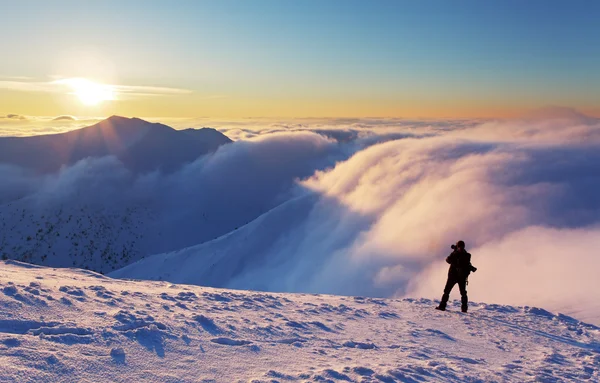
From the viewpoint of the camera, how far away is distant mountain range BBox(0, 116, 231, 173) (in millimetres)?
129625

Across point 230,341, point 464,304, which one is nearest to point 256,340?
point 230,341

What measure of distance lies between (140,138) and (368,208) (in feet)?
392

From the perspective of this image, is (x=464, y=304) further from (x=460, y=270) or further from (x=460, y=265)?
(x=460, y=265)

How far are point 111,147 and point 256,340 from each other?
141m

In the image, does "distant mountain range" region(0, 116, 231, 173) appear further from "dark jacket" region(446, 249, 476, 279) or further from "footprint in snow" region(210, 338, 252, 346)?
"footprint in snow" region(210, 338, 252, 346)

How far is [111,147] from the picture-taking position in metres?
134

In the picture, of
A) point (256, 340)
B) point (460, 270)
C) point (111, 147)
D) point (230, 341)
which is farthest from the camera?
point (111, 147)

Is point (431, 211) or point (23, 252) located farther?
point (23, 252)

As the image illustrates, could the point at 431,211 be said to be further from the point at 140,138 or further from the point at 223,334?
the point at 140,138

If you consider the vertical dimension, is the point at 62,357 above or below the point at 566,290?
above

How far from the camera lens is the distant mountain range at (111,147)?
425 feet

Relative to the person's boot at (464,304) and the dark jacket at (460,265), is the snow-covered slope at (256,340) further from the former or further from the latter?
the dark jacket at (460,265)

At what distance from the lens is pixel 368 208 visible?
3766 centimetres

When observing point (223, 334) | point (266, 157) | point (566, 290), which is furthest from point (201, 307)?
point (266, 157)
